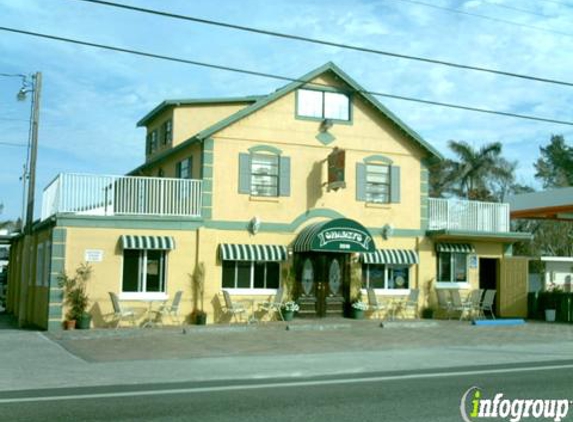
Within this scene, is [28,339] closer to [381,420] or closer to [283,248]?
[283,248]

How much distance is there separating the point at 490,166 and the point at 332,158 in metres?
24.5

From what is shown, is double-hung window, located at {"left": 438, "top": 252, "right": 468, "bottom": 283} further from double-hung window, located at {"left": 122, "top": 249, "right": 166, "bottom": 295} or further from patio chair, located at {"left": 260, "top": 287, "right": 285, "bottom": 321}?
double-hung window, located at {"left": 122, "top": 249, "right": 166, "bottom": 295}

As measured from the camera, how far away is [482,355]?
52.9ft

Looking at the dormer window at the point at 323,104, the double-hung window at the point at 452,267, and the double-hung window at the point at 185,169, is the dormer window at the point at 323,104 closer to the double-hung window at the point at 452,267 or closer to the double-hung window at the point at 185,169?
the double-hung window at the point at 185,169

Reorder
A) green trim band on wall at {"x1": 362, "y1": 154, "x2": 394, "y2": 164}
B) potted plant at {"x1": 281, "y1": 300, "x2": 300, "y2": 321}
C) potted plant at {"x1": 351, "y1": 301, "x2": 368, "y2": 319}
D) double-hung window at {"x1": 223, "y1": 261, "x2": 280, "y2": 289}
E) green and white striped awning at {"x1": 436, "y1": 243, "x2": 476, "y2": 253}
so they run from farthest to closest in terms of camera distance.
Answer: green and white striped awning at {"x1": 436, "y1": 243, "x2": 476, "y2": 253}, green trim band on wall at {"x1": 362, "y1": 154, "x2": 394, "y2": 164}, potted plant at {"x1": 351, "y1": 301, "x2": 368, "y2": 319}, potted plant at {"x1": 281, "y1": 300, "x2": 300, "y2": 321}, double-hung window at {"x1": 223, "y1": 261, "x2": 280, "y2": 289}

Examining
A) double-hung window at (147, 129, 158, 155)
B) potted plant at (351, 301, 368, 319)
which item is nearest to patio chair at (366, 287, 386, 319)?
potted plant at (351, 301, 368, 319)

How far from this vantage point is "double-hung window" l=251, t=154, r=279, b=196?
2386 centimetres

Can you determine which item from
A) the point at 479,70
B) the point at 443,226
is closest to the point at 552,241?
the point at 443,226

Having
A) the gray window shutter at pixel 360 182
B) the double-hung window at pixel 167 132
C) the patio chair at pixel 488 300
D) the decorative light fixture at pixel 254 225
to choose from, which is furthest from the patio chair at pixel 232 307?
the patio chair at pixel 488 300

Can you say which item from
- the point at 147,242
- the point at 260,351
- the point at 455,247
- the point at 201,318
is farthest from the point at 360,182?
the point at 260,351

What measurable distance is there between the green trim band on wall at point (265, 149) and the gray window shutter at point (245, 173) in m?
0.22

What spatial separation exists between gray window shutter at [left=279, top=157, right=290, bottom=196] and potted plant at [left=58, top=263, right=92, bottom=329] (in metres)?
6.74

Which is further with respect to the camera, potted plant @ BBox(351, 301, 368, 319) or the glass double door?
potted plant @ BBox(351, 301, 368, 319)

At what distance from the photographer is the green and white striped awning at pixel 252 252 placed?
74.7 ft
